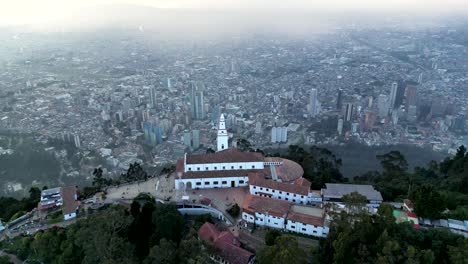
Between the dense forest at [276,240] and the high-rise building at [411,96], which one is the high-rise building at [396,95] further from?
the dense forest at [276,240]

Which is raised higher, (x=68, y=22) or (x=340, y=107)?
(x=68, y=22)

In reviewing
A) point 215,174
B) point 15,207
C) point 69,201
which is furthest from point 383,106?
point 15,207

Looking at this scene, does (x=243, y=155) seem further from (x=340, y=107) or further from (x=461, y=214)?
(x=340, y=107)

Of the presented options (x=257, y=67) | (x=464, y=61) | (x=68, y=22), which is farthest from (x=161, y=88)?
(x=68, y=22)

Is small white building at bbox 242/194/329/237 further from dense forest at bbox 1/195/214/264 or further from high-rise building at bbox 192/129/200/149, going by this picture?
high-rise building at bbox 192/129/200/149

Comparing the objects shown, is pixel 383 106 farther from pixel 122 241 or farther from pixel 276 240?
pixel 122 241

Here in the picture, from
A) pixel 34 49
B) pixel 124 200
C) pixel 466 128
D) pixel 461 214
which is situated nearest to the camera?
pixel 461 214

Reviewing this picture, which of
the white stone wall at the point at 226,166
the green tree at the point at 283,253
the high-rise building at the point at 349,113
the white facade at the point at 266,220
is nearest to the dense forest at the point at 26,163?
the white stone wall at the point at 226,166
